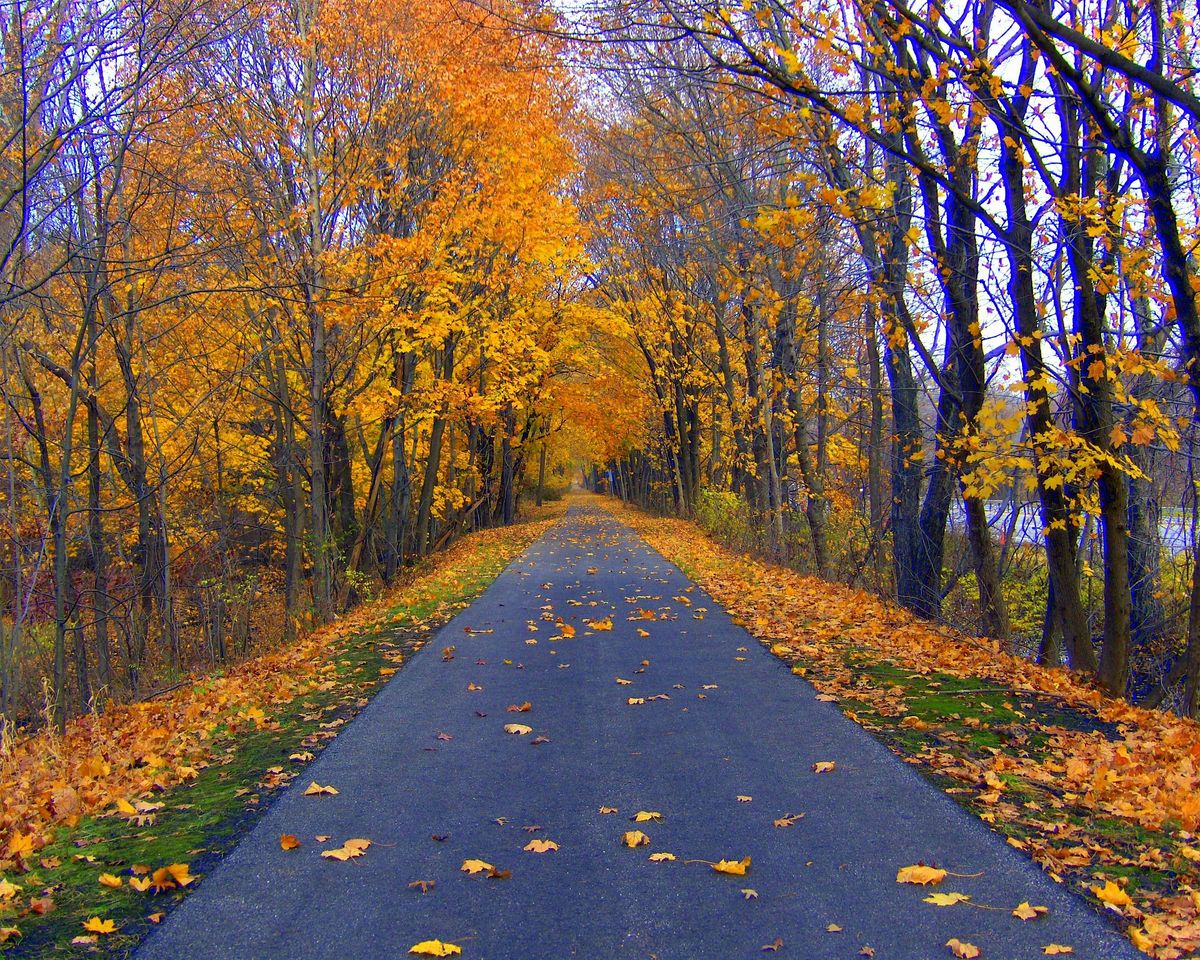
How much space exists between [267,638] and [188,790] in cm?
1089

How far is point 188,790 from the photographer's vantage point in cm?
569

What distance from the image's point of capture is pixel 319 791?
5387 mm

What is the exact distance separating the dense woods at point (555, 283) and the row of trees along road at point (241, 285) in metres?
0.10

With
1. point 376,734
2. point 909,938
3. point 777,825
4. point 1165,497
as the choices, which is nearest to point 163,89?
point 376,734

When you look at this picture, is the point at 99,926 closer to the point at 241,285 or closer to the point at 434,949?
the point at 434,949

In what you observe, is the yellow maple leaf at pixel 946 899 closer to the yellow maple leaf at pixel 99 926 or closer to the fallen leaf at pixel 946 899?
the fallen leaf at pixel 946 899

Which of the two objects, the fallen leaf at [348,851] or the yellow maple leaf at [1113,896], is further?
the fallen leaf at [348,851]

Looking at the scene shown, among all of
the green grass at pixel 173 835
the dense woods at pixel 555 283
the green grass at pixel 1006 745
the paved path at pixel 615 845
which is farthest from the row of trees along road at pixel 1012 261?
the green grass at pixel 173 835

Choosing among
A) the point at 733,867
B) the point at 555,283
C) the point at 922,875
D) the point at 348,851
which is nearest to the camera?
the point at 922,875

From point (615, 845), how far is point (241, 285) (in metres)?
10.9

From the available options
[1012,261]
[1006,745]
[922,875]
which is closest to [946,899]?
[922,875]

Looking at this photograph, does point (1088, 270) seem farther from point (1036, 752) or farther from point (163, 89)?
point (163, 89)

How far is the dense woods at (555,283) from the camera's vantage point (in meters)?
7.81

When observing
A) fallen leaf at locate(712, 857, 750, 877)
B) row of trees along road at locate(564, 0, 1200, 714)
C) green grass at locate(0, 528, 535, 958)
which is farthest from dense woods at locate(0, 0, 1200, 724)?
fallen leaf at locate(712, 857, 750, 877)
